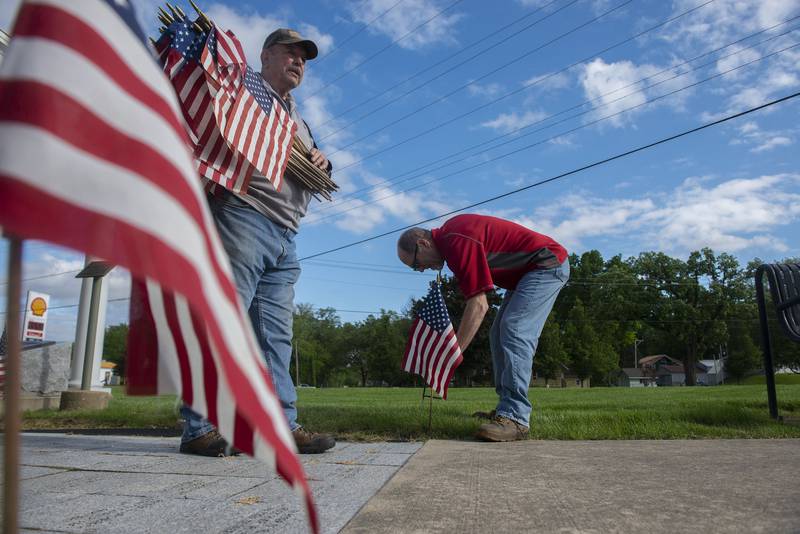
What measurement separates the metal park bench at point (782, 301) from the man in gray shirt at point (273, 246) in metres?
3.38

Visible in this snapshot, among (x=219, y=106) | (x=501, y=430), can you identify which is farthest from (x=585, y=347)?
(x=219, y=106)

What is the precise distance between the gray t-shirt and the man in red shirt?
94 cm

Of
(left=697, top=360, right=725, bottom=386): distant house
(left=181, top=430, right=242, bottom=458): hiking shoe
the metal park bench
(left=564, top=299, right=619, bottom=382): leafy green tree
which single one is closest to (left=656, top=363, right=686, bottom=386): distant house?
(left=697, top=360, right=725, bottom=386): distant house

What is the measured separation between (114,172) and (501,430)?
11.2 ft

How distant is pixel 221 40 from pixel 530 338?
2.69 metres

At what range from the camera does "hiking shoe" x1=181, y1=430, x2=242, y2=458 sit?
9.93 ft

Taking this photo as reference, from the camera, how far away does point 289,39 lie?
11.6ft

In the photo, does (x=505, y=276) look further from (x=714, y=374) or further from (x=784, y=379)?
(x=714, y=374)

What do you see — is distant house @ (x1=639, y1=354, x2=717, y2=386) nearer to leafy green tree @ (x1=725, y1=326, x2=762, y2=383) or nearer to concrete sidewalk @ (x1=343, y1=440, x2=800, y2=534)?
leafy green tree @ (x1=725, y1=326, x2=762, y2=383)

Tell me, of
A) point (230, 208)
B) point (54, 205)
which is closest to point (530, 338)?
point (230, 208)

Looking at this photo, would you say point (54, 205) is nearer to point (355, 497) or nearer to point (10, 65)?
point (10, 65)

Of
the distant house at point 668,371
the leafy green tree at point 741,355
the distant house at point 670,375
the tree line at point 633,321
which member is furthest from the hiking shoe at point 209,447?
the distant house at point 670,375

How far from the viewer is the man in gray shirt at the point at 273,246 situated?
314 cm

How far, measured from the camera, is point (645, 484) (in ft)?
7.24
